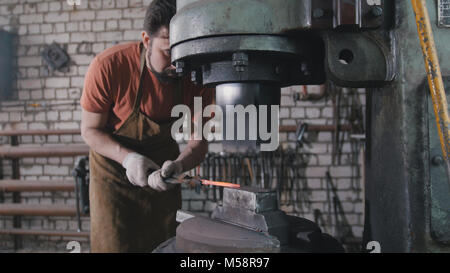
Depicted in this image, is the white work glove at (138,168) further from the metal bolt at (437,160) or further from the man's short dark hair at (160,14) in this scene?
the metal bolt at (437,160)

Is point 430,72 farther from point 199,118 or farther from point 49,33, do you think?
point 49,33

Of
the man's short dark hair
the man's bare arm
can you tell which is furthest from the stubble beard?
the man's bare arm

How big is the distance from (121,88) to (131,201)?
Answer: 63cm

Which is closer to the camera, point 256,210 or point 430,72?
point 430,72

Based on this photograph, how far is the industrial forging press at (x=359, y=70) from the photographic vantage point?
1.97 ft

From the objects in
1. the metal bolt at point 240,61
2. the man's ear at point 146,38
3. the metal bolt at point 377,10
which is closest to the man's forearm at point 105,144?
the man's ear at point 146,38

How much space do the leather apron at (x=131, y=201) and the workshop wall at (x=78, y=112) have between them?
1478mm

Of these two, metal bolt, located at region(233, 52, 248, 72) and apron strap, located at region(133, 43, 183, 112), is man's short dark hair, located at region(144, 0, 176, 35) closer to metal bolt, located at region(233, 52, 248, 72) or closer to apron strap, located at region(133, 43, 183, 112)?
apron strap, located at region(133, 43, 183, 112)

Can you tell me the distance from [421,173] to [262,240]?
1.09 ft

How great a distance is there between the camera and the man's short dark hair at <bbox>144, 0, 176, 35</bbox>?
1.36 m

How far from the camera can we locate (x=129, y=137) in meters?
1.75

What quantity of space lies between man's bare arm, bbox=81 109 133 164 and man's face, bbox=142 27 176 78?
0.41m
